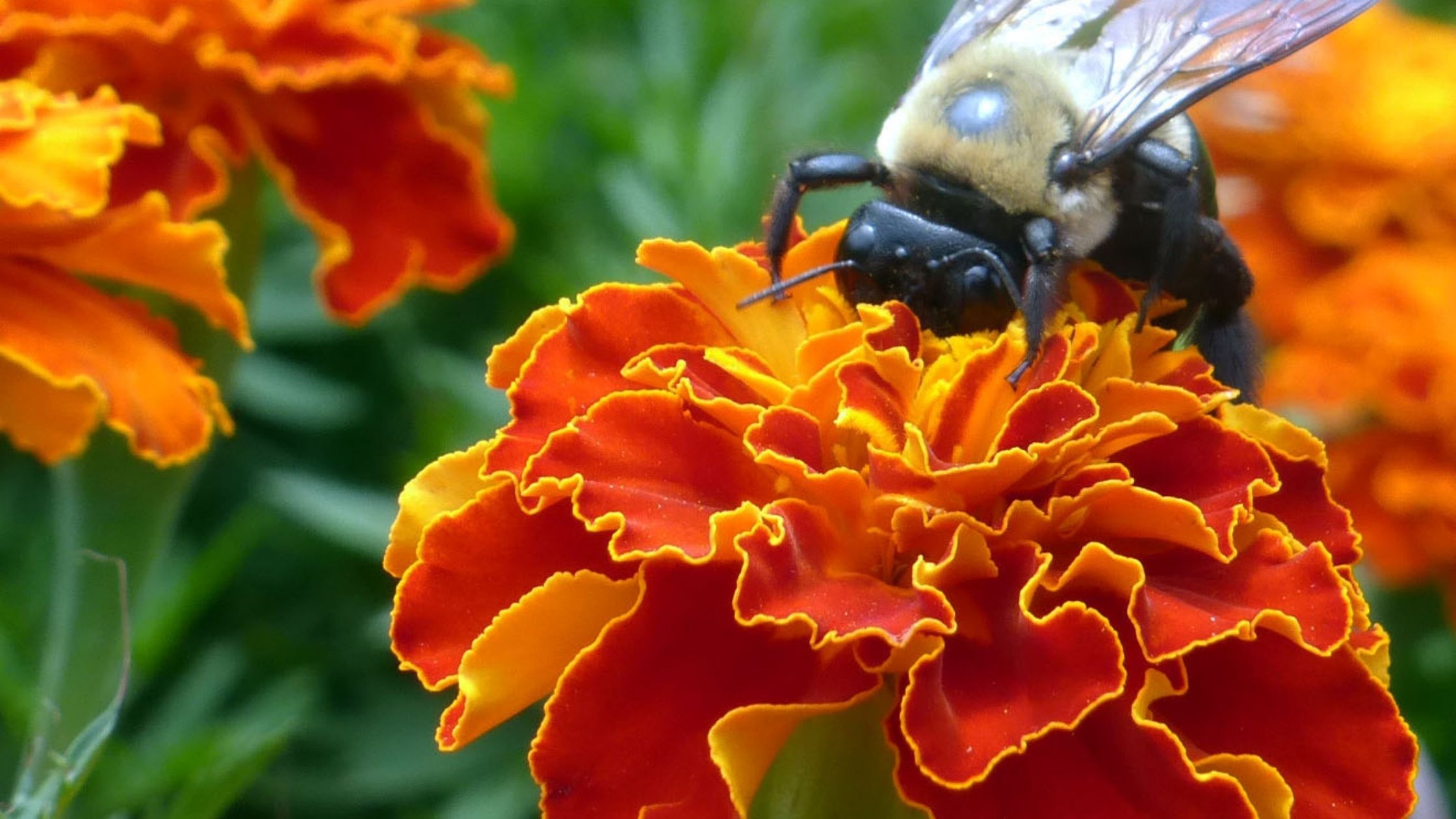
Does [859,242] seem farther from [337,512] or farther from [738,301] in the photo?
[337,512]

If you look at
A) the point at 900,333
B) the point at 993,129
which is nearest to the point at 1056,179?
the point at 993,129

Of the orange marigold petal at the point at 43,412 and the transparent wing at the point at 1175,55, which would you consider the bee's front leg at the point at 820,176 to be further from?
the orange marigold petal at the point at 43,412

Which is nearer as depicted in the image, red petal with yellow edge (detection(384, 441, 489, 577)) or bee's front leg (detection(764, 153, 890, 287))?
red petal with yellow edge (detection(384, 441, 489, 577))

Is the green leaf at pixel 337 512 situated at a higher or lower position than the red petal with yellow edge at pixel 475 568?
lower

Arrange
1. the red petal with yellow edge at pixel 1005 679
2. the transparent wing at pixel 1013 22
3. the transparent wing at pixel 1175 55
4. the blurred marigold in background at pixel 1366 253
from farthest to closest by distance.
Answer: the blurred marigold in background at pixel 1366 253 < the transparent wing at pixel 1013 22 < the transparent wing at pixel 1175 55 < the red petal with yellow edge at pixel 1005 679

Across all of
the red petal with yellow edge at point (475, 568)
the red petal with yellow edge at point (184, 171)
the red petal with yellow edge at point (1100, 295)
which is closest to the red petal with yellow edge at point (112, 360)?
the red petal with yellow edge at point (184, 171)

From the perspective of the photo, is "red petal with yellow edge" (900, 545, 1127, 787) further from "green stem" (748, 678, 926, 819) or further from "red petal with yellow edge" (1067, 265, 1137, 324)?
"red petal with yellow edge" (1067, 265, 1137, 324)

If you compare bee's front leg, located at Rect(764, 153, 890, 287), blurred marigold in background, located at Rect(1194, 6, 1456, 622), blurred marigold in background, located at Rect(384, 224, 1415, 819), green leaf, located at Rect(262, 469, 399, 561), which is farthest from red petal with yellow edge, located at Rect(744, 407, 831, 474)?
blurred marigold in background, located at Rect(1194, 6, 1456, 622)
